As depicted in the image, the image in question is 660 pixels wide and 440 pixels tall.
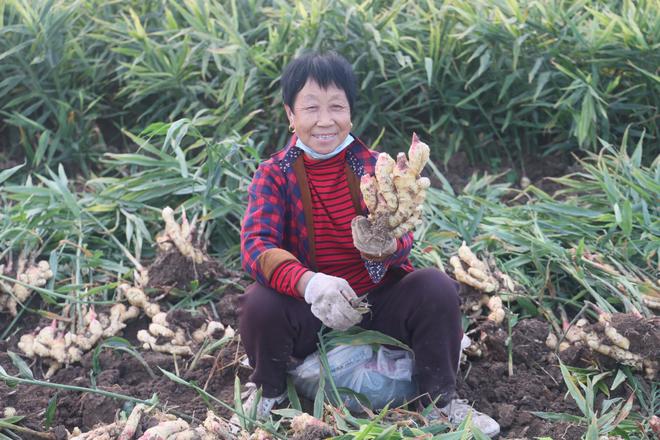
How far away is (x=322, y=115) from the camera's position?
87.4 inches

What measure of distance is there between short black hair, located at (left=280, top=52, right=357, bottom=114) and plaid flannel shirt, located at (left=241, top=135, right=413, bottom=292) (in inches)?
5.1

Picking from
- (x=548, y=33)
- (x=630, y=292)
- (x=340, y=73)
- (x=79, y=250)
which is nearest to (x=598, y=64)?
(x=548, y=33)

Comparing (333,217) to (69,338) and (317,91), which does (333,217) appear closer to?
(317,91)

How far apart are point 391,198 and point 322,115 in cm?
35

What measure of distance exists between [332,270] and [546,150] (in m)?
1.59

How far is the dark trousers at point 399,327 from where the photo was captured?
217 cm

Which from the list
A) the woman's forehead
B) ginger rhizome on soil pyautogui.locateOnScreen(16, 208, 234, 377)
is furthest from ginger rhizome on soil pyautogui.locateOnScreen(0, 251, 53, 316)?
the woman's forehead

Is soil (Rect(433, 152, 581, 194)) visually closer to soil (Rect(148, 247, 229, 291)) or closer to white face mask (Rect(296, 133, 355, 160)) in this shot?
soil (Rect(148, 247, 229, 291))

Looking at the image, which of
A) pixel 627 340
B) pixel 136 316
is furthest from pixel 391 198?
pixel 136 316

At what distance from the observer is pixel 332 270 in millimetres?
2295

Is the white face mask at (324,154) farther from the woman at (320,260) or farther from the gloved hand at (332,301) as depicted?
the gloved hand at (332,301)

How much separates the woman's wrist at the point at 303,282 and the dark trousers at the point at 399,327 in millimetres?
98

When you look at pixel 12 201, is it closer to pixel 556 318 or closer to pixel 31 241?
pixel 31 241

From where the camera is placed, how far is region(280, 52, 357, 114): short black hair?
222 cm
